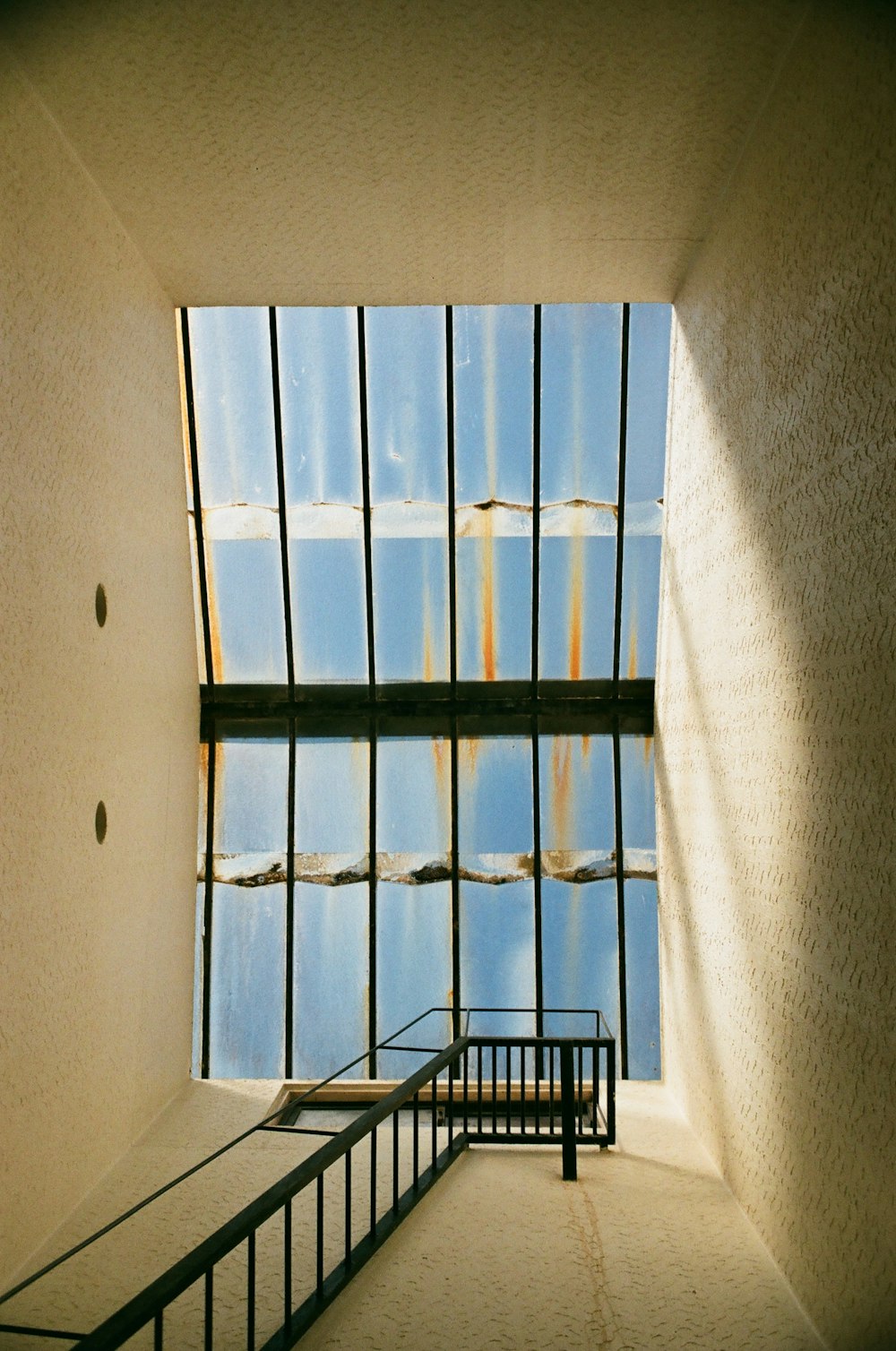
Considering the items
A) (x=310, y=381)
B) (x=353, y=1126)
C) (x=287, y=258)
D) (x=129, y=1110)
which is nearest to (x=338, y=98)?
(x=287, y=258)

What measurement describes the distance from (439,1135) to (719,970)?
7.82 ft

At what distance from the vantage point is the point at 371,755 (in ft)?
29.8

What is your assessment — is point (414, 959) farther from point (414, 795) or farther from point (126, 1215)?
point (126, 1215)

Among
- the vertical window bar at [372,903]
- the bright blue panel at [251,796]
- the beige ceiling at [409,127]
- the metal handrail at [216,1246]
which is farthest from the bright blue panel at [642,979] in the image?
the beige ceiling at [409,127]

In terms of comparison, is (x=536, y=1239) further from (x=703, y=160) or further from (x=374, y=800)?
(x=703, y=160)

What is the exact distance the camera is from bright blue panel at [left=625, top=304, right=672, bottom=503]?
7.83 metres

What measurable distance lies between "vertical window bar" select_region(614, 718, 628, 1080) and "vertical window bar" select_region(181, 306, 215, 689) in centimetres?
372

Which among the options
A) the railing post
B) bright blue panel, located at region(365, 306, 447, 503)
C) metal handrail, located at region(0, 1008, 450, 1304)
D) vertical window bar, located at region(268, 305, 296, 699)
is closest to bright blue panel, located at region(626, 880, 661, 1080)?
the railing post

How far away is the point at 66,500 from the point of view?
18.0 feet

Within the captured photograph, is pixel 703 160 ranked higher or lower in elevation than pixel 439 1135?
higher

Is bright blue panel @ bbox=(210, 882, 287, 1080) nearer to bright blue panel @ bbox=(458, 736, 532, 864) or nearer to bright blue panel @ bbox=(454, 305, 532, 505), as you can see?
bright blue panel @ bbox=(458, 736, 532, 864)

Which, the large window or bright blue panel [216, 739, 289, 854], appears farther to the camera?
bright blue panel [216, 739, 289, 854]

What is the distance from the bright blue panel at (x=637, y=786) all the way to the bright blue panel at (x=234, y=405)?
3.82 m

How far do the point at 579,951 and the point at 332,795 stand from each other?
2.59m
